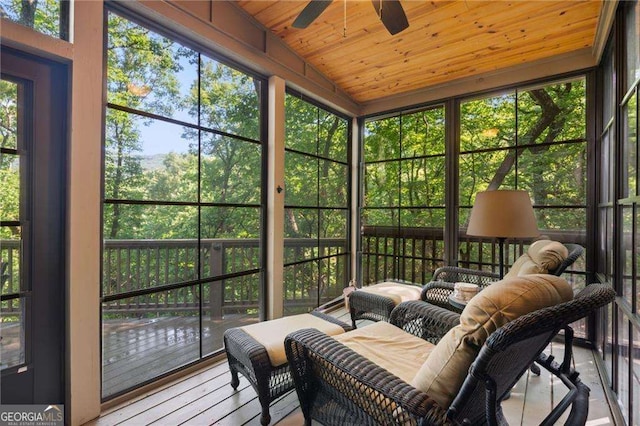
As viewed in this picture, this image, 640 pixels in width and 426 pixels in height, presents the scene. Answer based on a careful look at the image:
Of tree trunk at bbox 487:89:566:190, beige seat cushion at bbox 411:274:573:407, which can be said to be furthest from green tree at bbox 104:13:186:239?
tree trunk at bbox 487:89:566:190

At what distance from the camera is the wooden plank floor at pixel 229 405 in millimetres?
1888

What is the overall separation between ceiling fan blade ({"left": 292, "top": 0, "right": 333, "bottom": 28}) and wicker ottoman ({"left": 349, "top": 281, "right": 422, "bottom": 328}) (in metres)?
2.34

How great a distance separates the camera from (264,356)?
Result: 1795 millimetres

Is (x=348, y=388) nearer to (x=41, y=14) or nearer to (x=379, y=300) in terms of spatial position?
(x=379, y=300)

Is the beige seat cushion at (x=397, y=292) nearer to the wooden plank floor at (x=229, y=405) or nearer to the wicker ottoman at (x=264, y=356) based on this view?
the wicker ottoman at (x=264, y=356)

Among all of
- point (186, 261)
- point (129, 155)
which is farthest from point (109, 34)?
point (186, 261)

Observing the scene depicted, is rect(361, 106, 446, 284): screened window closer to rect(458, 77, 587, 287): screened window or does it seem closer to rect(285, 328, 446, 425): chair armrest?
rect(458, 77, 587, 287): screened window

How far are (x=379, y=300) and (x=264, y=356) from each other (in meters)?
1.35

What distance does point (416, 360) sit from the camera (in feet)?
5.37

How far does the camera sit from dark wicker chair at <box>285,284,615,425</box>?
0.97 m

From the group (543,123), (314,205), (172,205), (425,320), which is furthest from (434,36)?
(172,205)

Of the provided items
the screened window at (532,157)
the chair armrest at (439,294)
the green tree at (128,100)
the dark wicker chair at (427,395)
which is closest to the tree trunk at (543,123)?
the screened window at (532,157)

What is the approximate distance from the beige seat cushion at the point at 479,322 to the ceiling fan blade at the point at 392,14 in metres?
1.75

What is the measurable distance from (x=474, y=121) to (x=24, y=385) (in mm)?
4431
